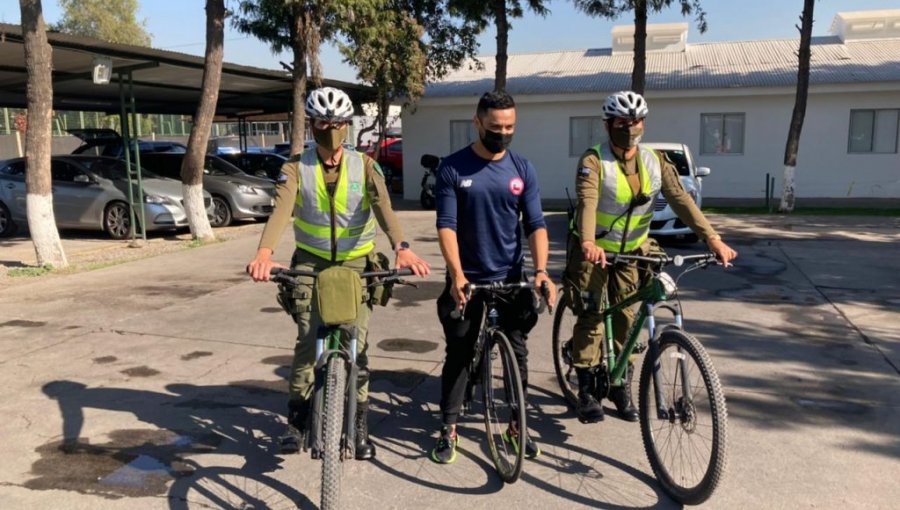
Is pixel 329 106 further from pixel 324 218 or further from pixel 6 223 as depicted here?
pixel 6 223

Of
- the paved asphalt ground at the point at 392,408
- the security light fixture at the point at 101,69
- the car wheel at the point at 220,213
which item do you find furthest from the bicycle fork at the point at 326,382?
the car wheel at the point at 220,213

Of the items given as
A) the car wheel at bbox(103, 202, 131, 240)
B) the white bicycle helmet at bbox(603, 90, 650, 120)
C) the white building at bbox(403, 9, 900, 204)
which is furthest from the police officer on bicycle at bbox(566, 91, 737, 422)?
the white building at bbox(403, 9, 900, 204)

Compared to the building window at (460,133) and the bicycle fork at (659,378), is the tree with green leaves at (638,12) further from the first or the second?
the bicycle fork at (659,378)

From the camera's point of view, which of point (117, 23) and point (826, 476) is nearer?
point (826, 476)

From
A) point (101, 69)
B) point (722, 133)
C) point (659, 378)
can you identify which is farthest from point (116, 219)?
point (722, 133)

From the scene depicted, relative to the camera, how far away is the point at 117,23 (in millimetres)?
59844

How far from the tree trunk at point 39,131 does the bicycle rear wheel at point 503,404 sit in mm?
8080

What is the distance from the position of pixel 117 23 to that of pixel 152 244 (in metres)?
56.6

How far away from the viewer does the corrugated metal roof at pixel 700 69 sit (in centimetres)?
1938

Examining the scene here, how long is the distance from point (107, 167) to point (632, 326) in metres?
12.4

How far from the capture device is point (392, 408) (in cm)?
465

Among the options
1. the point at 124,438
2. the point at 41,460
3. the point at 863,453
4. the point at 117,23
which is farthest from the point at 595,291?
the point at 117,23

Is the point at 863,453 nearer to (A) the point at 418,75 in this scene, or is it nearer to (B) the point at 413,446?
(B) the point at 413,446

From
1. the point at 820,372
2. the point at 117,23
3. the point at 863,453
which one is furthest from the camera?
the point at 117,23
